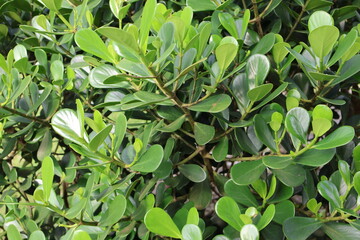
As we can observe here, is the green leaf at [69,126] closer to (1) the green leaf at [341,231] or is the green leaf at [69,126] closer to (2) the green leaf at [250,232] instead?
(2) the green leaf at [250,232]

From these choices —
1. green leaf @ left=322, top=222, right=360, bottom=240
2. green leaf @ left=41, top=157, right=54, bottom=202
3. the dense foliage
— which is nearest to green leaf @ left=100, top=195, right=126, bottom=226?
the dense foliage

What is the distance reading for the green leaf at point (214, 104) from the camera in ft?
2.07

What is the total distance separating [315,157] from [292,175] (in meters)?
0.05

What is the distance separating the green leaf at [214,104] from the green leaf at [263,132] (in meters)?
0.05

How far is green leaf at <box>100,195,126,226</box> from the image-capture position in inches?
25.5

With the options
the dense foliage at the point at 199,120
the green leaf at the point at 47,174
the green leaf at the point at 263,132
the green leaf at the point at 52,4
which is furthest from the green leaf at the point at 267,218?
the green leaf at the point at 52,4

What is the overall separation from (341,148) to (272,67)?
19cm

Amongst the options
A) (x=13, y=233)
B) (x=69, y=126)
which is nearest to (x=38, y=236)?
(x=13, y=233)

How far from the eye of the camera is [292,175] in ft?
2.12

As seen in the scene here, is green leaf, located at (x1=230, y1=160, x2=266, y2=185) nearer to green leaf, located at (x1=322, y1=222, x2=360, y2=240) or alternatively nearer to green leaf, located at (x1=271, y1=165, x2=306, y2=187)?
green leaf, located at (x1=271, y1=165, x2=306, y2=187)

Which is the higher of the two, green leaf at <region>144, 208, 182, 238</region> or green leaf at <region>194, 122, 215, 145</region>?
green leaf at <region>194, 122, 215, 145</region>

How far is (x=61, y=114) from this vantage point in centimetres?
66

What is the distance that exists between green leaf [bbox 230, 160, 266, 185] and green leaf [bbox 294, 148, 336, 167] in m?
0.06

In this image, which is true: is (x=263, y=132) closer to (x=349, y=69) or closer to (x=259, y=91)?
(x=259, y=91)
